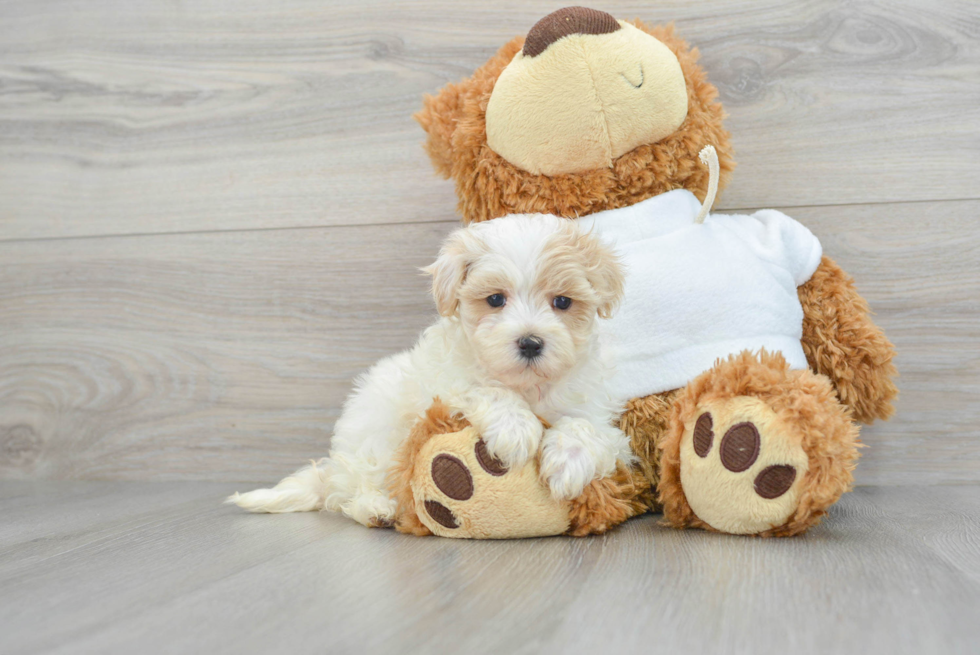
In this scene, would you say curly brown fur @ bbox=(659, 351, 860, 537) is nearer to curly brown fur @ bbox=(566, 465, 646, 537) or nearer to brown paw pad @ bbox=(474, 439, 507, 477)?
curly brown fur @ bbox=(566, 465, 646, 537)

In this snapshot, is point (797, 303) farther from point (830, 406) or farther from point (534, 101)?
point (534, 101)

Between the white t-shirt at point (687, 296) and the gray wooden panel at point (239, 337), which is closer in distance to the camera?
the white t-shirt at point (687, 296)

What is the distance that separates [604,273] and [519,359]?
7.0 inches

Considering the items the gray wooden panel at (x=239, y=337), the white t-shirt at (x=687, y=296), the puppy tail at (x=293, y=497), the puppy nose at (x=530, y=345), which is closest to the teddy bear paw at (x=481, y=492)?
the puppy nose at (x=530, y=345)

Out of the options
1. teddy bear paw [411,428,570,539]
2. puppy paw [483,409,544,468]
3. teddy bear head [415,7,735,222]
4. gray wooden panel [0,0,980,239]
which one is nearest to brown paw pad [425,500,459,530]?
teddy bear paw [411,428,570,539]

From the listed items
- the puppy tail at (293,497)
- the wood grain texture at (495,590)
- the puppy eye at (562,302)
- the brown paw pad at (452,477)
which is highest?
the puppy eye at (562,302)

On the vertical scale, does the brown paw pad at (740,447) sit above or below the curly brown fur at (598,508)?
above

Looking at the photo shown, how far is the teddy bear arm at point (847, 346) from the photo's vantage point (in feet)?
3.93

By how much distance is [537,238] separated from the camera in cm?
100

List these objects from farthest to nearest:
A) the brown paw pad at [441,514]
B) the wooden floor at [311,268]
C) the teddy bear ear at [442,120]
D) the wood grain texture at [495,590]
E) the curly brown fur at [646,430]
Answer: the teddy bear ear at [442,120] → the curly brown fur at [646,430] → the brown paw pad at [441,514] → the wooden floor at [311,268] → the wood grain texture at [495,590]

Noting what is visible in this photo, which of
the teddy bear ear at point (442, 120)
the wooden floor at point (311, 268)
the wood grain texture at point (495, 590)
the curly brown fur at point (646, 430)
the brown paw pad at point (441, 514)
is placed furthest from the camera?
the teddy bear ear at point (442, 120)

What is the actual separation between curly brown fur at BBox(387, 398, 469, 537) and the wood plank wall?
0.53 metres

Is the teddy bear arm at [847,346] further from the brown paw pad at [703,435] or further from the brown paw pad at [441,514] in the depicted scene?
the brown paw pad at [441,514]

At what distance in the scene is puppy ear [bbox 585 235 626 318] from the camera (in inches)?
40.0
